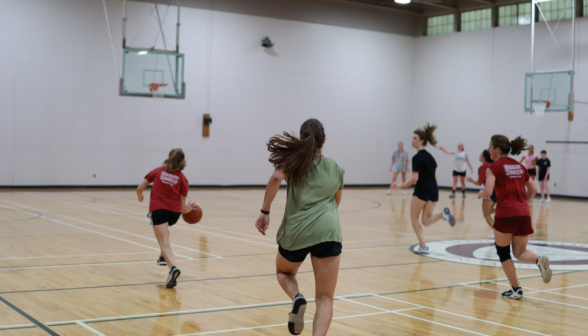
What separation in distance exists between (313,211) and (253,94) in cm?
2001

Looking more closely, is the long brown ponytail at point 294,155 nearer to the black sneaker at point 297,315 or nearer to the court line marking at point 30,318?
the black sneaker at point 297,315

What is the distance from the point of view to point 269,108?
24172 mm

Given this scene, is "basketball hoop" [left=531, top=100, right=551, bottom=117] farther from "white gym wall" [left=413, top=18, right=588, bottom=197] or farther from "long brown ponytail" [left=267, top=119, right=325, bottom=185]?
"long brown ponytail" [left=267, top=119, right=325, bottom=185]

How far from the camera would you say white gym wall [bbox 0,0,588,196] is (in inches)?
782

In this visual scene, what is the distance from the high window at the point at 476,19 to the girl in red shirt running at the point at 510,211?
66.0 ft

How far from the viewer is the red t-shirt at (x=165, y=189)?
275 inches

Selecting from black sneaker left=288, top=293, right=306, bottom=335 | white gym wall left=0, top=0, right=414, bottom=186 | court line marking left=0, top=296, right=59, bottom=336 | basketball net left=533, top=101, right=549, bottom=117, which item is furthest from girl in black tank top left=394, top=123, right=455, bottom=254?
white gym wall left=0, top=0, right=414, bottom=186

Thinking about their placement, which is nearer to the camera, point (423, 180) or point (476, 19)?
point (423, 180)

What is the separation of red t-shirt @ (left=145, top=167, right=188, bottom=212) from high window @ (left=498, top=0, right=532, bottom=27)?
67.3ft

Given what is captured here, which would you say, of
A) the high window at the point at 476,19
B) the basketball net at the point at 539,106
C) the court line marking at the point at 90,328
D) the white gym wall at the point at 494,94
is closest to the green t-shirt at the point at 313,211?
the court line marking at the point at 90,328

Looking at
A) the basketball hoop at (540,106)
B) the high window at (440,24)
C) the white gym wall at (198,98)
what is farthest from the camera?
the high window at (440,24)

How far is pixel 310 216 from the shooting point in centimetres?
409

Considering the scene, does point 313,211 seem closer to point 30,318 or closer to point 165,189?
point 30,318

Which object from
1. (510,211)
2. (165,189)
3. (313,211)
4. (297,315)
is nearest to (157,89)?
(165,189)
